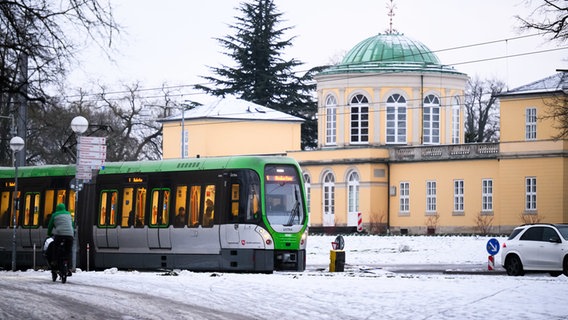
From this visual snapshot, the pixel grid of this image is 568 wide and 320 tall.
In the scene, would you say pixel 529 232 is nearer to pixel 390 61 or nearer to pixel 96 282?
pixel 96 282

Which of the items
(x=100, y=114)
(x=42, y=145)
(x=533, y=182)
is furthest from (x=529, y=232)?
(x=100, y=114)

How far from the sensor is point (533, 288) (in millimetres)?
26641

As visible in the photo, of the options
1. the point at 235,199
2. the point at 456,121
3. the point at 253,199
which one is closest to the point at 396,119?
the point at 456,121

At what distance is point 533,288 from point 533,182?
46851mm

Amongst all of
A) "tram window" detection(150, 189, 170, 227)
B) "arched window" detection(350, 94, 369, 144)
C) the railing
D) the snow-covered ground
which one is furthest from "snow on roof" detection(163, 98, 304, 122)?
the snow-covered ground

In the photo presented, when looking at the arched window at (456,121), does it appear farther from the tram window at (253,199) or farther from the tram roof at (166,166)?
the tram window at (253,199)

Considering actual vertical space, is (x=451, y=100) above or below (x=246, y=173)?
above

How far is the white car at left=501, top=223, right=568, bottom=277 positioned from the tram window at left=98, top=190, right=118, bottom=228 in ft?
38.2

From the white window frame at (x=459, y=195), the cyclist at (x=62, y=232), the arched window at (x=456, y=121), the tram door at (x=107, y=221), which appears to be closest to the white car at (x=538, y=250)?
the tram door at (x=107, y=221)

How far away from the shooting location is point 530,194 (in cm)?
7288

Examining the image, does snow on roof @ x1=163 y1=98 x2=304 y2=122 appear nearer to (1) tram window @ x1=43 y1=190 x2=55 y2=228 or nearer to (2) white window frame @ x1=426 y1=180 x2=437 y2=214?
(2) white window frame @ x1=426 y1=180 x2=437 y2=214

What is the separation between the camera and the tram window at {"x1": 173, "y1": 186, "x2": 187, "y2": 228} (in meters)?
38.3

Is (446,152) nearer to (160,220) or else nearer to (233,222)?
(160,220)

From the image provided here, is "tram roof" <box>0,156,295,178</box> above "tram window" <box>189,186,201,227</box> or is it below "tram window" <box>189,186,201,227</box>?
above
